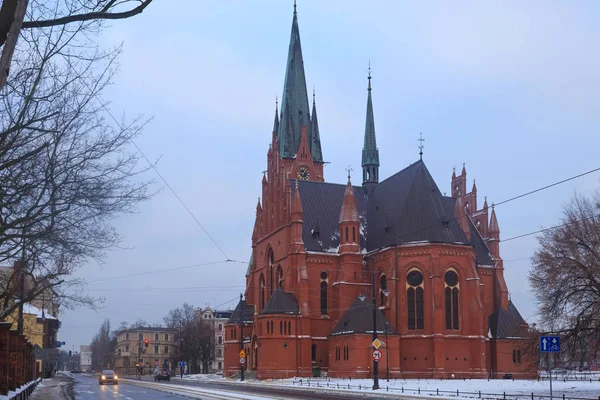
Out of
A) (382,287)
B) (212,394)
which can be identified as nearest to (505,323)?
(382,287)

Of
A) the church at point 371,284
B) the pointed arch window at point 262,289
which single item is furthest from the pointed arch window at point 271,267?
the pointed arch window at point 262,289

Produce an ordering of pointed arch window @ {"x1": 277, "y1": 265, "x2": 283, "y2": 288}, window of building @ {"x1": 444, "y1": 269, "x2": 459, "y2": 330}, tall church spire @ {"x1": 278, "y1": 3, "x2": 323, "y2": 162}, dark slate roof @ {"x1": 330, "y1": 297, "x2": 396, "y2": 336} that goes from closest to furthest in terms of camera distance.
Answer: dark slate roof @ {"x1": 330, "y1": 297, "x2": 396, "y2": 336}, window of building @ {"x1": 444, "y1": 269, "x2": 459, "y2": 330}, pointed arch window @ {"x1": 277, "y1": 265, "x2": 283, "y2": 288}, tall church spire @ {"x1": 278, "y1": 3, "x2": 323, "y2": 162}

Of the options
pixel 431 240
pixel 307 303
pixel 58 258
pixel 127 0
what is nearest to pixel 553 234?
pixel 431 240

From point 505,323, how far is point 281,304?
2446 centimetres

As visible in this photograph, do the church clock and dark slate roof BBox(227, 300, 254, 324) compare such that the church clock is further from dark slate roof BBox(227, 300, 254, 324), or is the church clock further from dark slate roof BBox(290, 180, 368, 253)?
dark slate roof BBox(227, 300, 254, 324)

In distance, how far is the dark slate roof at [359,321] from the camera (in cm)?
6719

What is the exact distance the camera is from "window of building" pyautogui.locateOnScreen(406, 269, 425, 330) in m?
69.8

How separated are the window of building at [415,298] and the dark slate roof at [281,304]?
11.9 meters

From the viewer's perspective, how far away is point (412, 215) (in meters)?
72.8

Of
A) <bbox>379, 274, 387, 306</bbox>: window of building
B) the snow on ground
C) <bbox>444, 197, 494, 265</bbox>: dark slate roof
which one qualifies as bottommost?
the snow on ground

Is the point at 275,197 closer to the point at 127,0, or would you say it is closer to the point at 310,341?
the point at 310,341

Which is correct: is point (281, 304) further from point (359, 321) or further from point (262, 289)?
point (262, 289)

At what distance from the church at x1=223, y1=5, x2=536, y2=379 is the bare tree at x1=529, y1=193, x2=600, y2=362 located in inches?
722

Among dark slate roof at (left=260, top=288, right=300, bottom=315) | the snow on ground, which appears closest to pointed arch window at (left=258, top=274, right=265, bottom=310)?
dark slate roof at (left=260, top=288, right=300, bottom=315)
